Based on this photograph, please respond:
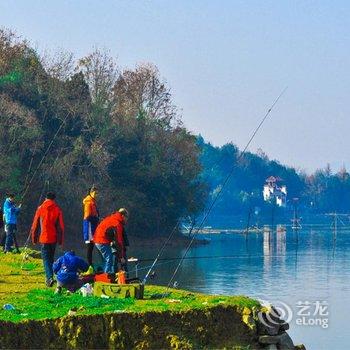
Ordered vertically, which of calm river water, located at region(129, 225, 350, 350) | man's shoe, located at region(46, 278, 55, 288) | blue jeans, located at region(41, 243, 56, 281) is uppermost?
blue jeans, located at region(41, 243, 56, 281)

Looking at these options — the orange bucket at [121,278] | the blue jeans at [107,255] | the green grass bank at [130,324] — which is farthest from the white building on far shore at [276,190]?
the green grass bank at [130,324]

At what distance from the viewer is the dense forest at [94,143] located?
5825 centimetres

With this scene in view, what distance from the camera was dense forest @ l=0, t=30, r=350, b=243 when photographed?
5825cm

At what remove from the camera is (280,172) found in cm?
18675

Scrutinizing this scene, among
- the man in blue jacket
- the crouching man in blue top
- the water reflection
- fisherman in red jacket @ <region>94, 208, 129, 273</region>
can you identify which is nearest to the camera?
the crouching man in blue top

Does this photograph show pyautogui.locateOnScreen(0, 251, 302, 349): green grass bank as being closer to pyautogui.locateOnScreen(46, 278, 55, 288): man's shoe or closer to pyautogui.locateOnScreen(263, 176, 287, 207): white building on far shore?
pyautogui.locateOnScreen(46, 278, 55, 288): man's shoe

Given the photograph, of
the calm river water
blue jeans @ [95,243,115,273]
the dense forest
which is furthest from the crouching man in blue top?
the dense forest

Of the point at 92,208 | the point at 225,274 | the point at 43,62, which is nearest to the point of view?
the point at 92,208

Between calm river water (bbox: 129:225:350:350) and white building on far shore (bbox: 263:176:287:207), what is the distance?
4665 inches

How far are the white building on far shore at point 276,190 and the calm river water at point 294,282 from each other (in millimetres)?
118484

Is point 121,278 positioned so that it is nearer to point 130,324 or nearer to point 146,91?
point 130,324

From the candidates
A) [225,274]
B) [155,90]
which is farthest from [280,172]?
[225,274]

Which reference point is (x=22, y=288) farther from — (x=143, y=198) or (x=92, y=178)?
(x=143, y=198)

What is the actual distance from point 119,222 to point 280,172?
170376 mm
